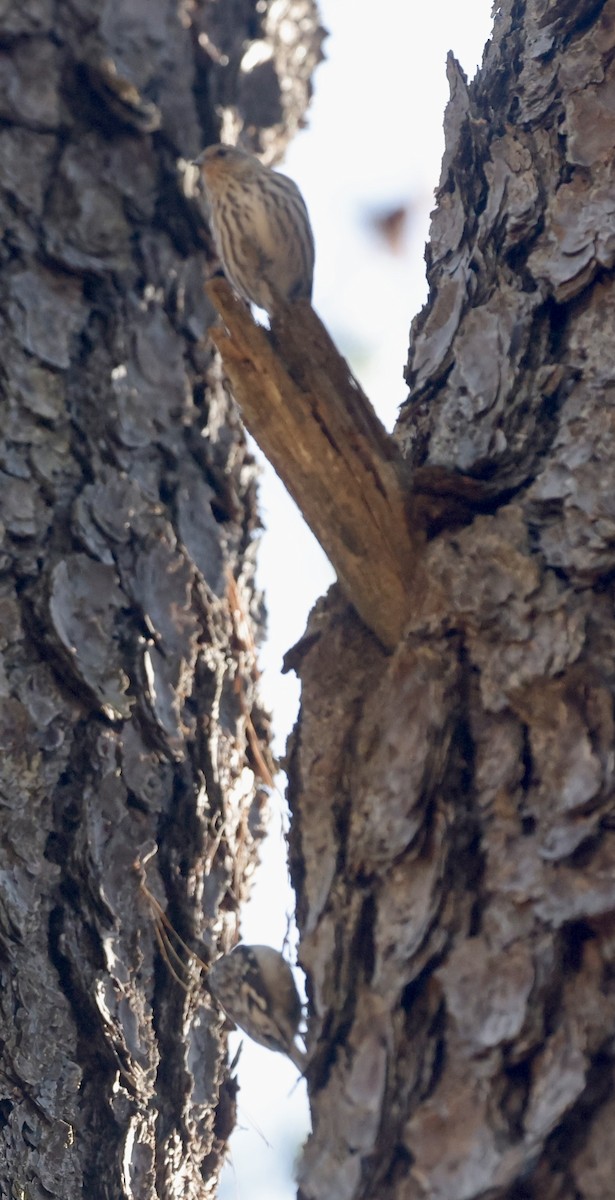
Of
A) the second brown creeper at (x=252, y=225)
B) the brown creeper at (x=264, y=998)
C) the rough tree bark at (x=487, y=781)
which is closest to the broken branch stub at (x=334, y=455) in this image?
the rough tree bark at (x=487, y=781)

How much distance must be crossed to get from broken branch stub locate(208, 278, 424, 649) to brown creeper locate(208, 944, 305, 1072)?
0.70 m

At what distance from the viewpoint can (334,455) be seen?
1642mm

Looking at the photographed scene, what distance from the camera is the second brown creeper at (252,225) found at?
2705mm

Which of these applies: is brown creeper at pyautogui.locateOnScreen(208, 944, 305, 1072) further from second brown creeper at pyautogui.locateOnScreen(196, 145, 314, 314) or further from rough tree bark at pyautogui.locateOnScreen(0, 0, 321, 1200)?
second brown creeper at pyautogui.locateOnScreen(196, 145, 314, 314)

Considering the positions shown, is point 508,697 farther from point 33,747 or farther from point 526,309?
point 33,747

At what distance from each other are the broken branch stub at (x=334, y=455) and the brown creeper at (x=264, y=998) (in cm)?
70

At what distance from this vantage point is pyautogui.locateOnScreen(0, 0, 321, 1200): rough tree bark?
2.11m

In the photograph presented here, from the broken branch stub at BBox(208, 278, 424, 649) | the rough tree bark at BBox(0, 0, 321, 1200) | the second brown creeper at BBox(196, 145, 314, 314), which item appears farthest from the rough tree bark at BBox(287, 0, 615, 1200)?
the second brown creeper at BBox(196, 145, 314, 314)

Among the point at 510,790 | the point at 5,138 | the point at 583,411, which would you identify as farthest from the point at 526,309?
the point at 5,138

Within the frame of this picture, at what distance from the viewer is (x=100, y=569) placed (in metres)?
2.37

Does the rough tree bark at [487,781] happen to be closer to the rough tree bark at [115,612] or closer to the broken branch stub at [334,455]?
the broken branch stub at [334,455]

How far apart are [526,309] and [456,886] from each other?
861 millimetres

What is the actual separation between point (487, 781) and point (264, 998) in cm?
76

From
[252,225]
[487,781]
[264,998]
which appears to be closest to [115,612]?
[264,998]
